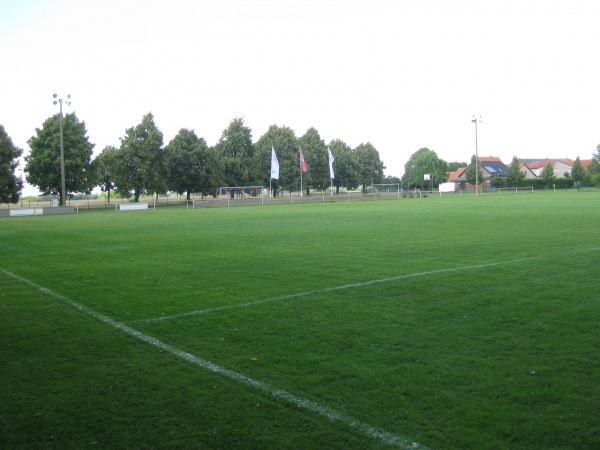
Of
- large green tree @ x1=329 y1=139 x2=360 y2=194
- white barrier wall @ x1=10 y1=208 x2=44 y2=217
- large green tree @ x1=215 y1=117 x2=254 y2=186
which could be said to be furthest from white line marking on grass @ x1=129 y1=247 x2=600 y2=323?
large green tree @ x1=329 y1=139 x2=360 y2=194

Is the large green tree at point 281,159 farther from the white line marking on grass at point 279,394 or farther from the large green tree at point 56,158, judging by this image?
the white line marking on grass at point 279,394

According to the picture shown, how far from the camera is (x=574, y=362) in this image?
5.55 metres

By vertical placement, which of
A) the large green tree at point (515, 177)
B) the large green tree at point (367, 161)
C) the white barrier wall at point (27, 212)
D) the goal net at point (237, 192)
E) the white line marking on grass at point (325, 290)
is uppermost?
the large green tree at point (367, 161)

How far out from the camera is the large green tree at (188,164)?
2574 inches

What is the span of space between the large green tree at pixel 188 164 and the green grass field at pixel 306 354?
53866mm

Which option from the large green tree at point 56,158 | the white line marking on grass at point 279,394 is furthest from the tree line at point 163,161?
the white line marking on grass at point 279,394

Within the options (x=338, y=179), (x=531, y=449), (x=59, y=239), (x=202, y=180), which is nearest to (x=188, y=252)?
(x=59, y=239)

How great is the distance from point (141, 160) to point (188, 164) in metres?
6.70

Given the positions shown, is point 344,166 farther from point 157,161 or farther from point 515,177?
point 157,161

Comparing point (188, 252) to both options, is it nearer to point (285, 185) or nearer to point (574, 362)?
point (574, 362)

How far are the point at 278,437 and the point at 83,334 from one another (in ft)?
13.2

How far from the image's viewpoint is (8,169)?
53312 mm

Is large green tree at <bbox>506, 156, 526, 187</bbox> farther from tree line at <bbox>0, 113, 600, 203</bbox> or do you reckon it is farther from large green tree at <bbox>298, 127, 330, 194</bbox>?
large green tree at <bbox>298, 127, 330, 194</bbox>

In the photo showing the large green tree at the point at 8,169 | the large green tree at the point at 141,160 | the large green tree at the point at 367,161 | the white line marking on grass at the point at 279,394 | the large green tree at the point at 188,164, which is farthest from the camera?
the large green tree at the point at 367,161
